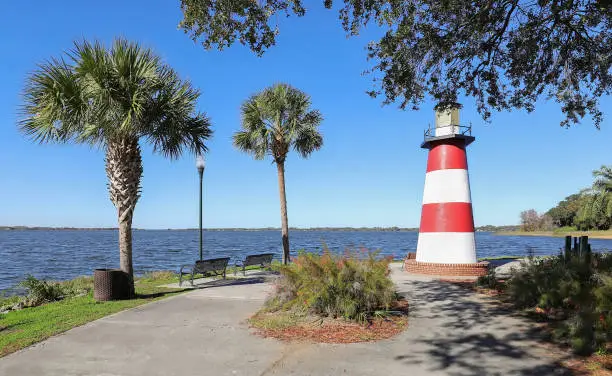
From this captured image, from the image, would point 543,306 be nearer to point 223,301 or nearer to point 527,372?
point 527,372

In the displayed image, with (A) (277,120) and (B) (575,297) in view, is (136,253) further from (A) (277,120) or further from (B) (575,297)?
(B) (575,297)

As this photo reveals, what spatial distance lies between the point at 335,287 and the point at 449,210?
25.9 feet

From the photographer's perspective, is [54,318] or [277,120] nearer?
→ [54,318]

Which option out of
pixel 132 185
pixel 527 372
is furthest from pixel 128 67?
pixel 527 372

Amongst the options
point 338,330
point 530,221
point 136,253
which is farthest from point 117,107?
point 530,221

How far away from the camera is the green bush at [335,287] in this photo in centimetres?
746

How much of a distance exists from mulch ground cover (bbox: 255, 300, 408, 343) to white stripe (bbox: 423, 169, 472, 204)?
24.6 feet

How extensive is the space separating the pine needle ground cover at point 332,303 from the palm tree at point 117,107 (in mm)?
4821

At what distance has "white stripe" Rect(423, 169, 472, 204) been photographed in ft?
46.4

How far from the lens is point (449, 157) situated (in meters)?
14.3

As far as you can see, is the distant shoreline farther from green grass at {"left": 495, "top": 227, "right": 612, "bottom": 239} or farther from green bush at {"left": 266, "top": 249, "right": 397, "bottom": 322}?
green bush at {"left": 266, "top": 249, "right": 397, "bottom": 322}

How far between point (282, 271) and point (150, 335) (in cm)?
266

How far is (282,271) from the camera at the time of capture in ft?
27.0

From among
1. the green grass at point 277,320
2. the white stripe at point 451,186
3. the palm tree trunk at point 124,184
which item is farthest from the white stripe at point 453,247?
the palm tree trunk at point 124,184
